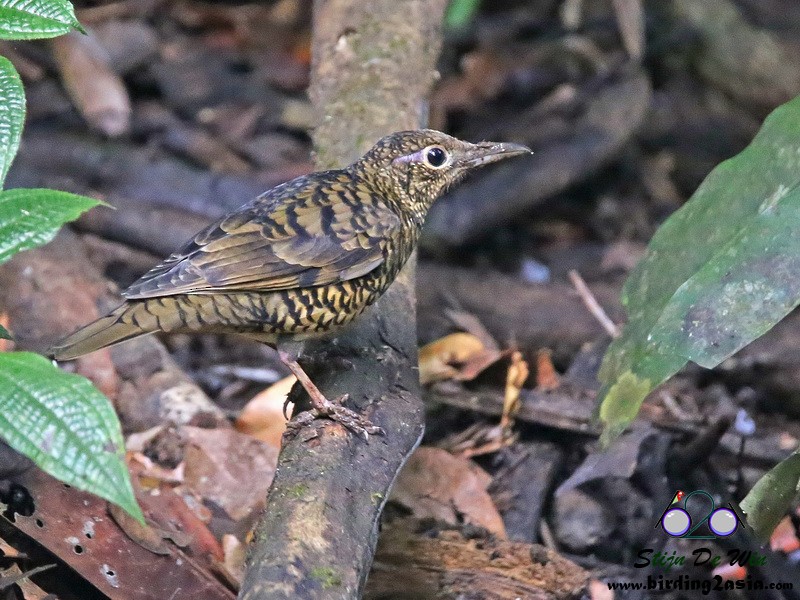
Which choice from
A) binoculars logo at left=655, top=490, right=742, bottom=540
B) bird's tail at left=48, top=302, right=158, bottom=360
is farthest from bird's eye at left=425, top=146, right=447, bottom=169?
binoculars logo at left=655, top=490, right=742, bottom=540

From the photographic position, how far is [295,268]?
11.0 feet

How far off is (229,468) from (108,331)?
105 cm

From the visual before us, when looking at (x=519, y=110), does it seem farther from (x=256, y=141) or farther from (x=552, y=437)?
(x=552, y=437)

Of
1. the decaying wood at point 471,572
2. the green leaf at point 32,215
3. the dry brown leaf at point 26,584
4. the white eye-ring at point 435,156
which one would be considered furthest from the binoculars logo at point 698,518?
the green leaf at point 32,215

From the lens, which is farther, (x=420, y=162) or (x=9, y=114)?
(x=420, y=162)

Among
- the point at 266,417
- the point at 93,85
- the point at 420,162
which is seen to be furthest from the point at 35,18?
the point at 93,85

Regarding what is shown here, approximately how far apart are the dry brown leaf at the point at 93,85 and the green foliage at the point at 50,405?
4.25 metres

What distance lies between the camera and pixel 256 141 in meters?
6.64

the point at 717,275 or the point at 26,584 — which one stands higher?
the point at 717,275

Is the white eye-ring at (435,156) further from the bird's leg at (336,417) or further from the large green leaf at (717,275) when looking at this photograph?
the bird's leg at (336,417)

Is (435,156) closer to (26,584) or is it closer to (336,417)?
(336,417)

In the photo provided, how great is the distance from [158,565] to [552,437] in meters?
1.88

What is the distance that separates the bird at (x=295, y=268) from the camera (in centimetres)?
311

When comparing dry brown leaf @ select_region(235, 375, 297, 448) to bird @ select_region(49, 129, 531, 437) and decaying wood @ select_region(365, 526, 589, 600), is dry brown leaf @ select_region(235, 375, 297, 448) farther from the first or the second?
decaying wood @ select_region(365, 526, 589, 600)
